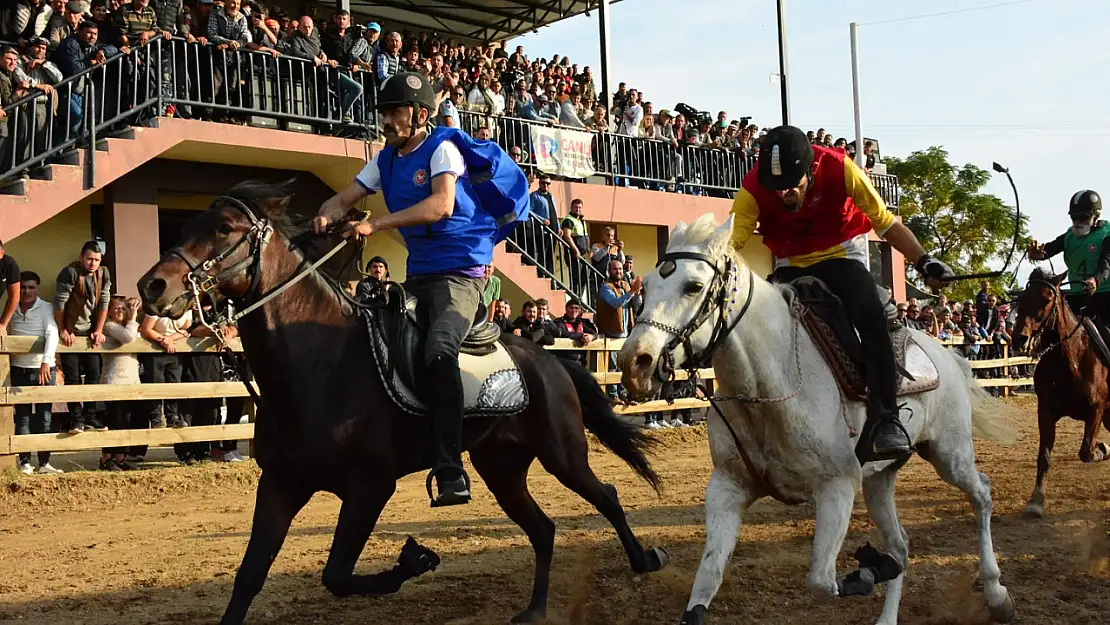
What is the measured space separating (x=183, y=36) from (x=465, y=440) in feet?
34.1

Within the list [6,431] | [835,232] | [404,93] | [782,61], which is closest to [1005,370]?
[782,61]

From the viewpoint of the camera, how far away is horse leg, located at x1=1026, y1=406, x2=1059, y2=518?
9023mm

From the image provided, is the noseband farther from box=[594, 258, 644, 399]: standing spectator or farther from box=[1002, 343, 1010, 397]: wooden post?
box=[1002, 343, 1010, 397]: wooden post

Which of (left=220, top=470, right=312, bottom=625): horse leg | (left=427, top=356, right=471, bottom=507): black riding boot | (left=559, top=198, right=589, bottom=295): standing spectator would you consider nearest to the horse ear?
(left=427, top=356, right=471, bottom=507): black riding boot

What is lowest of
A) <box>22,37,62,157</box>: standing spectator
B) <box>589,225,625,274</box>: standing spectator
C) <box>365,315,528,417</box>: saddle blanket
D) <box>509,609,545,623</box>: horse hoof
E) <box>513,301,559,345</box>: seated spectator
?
<box>509,609,545,623</box>: horse hoof

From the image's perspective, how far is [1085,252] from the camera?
1061 cm

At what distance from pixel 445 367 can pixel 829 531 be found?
2.03 meters

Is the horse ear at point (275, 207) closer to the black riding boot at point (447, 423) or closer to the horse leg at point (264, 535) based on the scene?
the black riding boot at point (447, 423)

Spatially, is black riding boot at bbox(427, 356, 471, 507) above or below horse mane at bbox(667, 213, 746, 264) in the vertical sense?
below

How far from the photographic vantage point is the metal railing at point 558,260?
1750 cm

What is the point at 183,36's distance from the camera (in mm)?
14320

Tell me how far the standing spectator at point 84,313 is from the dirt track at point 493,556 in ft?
3.50

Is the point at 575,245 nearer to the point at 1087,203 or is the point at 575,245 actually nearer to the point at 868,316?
the point at 1087,203

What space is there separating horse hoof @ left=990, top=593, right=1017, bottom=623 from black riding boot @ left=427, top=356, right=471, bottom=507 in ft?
9.59
